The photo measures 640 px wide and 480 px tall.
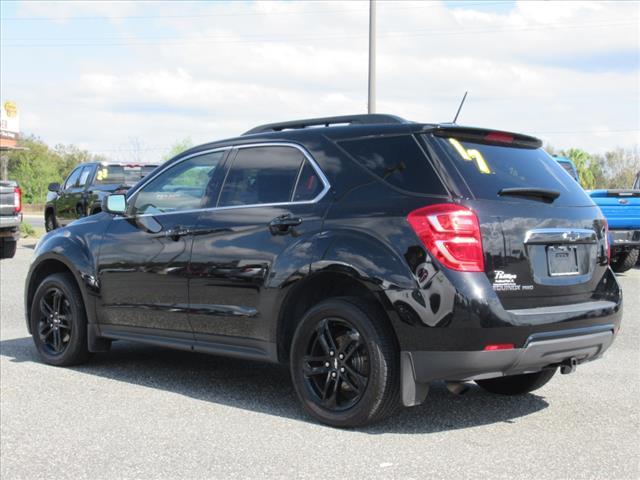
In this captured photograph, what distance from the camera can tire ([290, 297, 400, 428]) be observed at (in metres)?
5.19

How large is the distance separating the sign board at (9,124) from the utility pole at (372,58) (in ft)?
131

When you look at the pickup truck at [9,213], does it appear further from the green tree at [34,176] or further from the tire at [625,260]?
the green tree at [34,176]

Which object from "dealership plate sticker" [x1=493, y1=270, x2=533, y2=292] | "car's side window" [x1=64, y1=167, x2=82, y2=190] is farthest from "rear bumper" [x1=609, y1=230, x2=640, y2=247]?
"car's side window" [x1=64, y1=167, x2=82, y2=190]

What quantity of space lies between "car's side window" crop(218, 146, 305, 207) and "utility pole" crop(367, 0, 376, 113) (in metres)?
17.3

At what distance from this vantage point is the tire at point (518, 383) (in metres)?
6.19

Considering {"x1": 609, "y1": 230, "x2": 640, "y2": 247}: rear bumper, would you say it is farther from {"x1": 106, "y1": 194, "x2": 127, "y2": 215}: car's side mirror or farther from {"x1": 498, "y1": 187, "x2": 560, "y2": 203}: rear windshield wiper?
{"x1": 106, "y1": 194, "x2": 127, "y2": 215}: car's side mirror

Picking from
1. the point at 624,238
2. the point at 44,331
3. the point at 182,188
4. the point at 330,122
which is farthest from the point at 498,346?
the point at 624,238

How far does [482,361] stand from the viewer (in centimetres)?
498

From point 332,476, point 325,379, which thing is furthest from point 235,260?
point 332,476

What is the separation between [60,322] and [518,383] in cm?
370

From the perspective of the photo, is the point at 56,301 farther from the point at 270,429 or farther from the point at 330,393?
the point at 330,393

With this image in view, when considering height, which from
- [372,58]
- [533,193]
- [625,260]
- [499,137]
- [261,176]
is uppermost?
[372,58]

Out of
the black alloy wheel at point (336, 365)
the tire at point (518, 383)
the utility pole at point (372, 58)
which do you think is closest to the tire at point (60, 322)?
the black alloy wheel at point (336, 365)

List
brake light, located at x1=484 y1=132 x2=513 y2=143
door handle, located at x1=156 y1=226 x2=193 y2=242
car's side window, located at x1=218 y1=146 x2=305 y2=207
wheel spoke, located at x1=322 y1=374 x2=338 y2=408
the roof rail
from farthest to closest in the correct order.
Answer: door handle, located at x1=156 y1=226 x2=193 y2=242 < car's side window, located at x1=218 y1=146 x2=305 y2=207 < the roof rail < brake light, located at x1=484 y1=132 x2=513 y2=143 < wheel spoke, located at x1=322 y1=374 x2=338 y2=408
